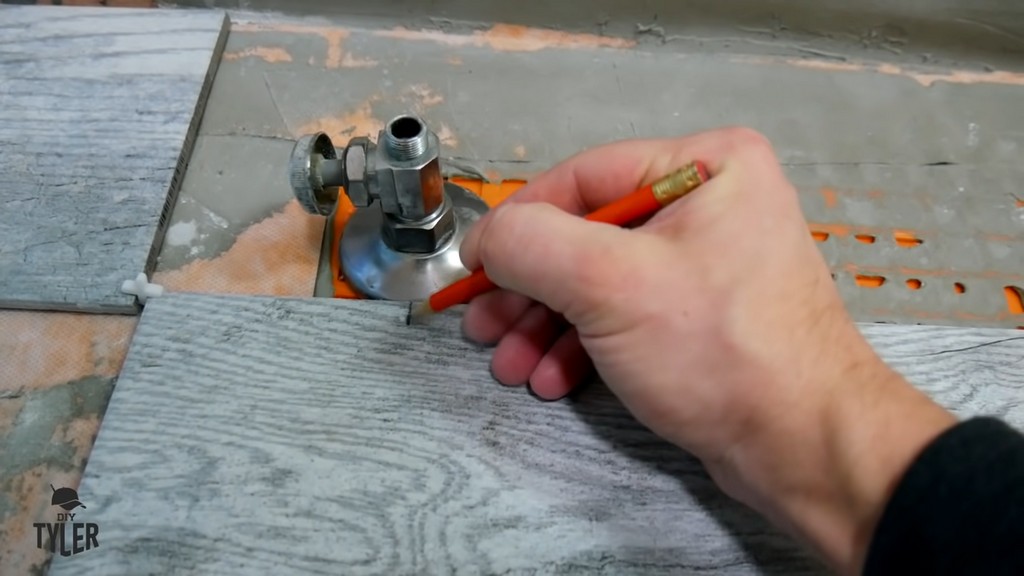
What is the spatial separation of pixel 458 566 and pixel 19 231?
636mm

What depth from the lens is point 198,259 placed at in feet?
2.87

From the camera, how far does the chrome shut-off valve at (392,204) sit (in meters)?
0.72

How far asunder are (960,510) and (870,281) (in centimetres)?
51

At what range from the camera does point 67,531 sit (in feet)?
2.06

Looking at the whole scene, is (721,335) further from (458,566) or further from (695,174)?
(458,566)

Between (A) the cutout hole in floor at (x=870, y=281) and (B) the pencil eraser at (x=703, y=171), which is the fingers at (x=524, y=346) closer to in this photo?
(B) the pencil eraser at (x=703, y=171)

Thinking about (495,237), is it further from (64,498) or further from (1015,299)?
(1015,299)

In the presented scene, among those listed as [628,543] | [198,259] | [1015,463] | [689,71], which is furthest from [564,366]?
[689,71]

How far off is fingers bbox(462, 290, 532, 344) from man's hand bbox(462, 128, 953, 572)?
8 cm

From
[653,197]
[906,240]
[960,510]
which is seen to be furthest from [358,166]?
[906,240]

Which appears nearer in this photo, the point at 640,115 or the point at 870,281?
the point at 870,281

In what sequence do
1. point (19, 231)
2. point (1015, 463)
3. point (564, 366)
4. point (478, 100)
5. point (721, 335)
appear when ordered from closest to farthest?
point (1015, 463) < point (721, 335) < point (564, 366) < point (19, 231) < point (478, 100)

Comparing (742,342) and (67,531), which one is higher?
(742,342)

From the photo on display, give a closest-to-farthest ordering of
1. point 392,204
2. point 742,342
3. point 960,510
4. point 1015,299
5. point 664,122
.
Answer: point 960,510, point 742,342, point 392,204, point 1015,299, point 664,122
